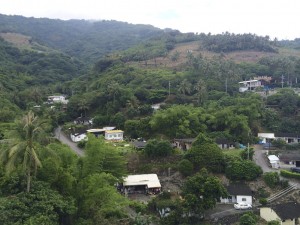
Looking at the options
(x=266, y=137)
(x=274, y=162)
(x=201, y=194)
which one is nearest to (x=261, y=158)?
(x=274, y=162)

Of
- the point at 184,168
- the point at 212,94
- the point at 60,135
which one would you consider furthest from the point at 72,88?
the point at 184,168

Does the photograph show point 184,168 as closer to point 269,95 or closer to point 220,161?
point 220,161

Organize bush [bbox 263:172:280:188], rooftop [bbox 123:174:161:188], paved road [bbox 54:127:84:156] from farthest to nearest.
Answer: paved road [bbox 54:127:84:156] < rooftop [bbox 123:174:161:188] < bush [bbox 263:172:280:188]

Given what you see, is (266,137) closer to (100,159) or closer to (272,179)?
(272,179)

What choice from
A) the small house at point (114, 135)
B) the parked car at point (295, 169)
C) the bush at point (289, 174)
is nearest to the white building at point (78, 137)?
the small house at point (114, 135)

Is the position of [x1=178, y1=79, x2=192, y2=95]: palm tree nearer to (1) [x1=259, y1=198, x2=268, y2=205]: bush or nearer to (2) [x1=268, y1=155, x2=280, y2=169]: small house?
(2) [x1=268, y1=155, x2=280, y2=169]: small house

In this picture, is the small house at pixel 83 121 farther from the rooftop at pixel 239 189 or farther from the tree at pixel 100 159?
the rooftop at pixel 239 189

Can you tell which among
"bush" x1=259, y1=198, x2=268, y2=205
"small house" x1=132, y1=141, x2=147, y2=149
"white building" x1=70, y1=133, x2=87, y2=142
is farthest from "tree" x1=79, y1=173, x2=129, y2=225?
"white building" x1=70, y1=133, x2=87, y2=142
